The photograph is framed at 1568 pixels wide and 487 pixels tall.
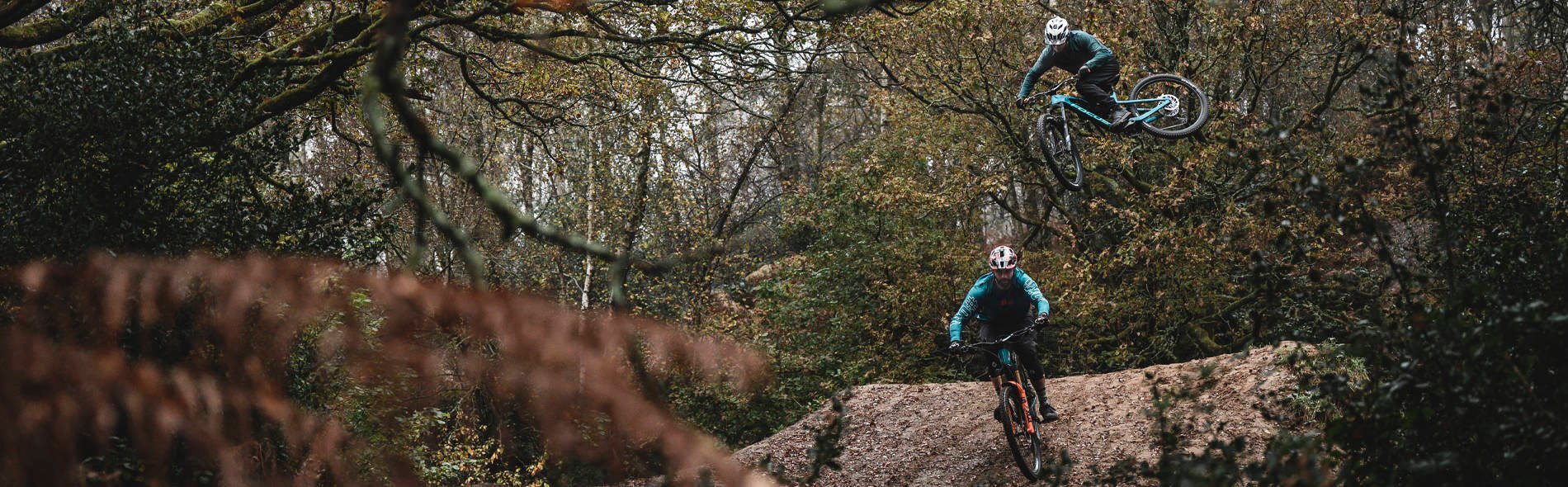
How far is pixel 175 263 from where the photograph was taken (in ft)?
18.4

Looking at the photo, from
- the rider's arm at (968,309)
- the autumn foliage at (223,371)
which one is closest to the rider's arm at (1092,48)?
the rider's arm at (968,309)

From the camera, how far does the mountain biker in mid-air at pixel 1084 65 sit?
27.3 ft

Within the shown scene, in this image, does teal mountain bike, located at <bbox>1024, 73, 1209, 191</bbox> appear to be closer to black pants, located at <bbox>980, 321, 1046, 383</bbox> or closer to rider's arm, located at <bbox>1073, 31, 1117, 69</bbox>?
rider's arm, located at <bbox>1073, 31, 1117, 69</bbox>

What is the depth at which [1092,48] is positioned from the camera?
28.2 feet

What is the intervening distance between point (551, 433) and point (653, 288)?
27.8 feet

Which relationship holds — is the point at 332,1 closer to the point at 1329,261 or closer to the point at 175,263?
the point at 175,263

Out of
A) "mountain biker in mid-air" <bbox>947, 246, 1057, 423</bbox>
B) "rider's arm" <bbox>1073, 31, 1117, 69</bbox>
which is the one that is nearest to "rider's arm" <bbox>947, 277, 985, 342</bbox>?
"mountain biker in mid-air" <bbox>947, 246, 1057, 423</bbox>

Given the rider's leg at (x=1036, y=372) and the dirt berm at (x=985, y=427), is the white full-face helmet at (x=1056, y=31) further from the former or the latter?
the dirt berm at (x=985, y=427)

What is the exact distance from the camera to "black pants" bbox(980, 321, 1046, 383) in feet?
24.9

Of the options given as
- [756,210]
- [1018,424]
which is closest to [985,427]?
[1018,424]

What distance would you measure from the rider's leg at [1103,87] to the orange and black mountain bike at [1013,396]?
243cm

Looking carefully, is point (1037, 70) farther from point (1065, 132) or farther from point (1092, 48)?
point (1065, 132)

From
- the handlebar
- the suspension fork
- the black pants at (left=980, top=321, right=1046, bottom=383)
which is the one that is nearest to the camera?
the handlebar

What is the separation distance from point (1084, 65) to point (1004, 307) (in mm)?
2282
